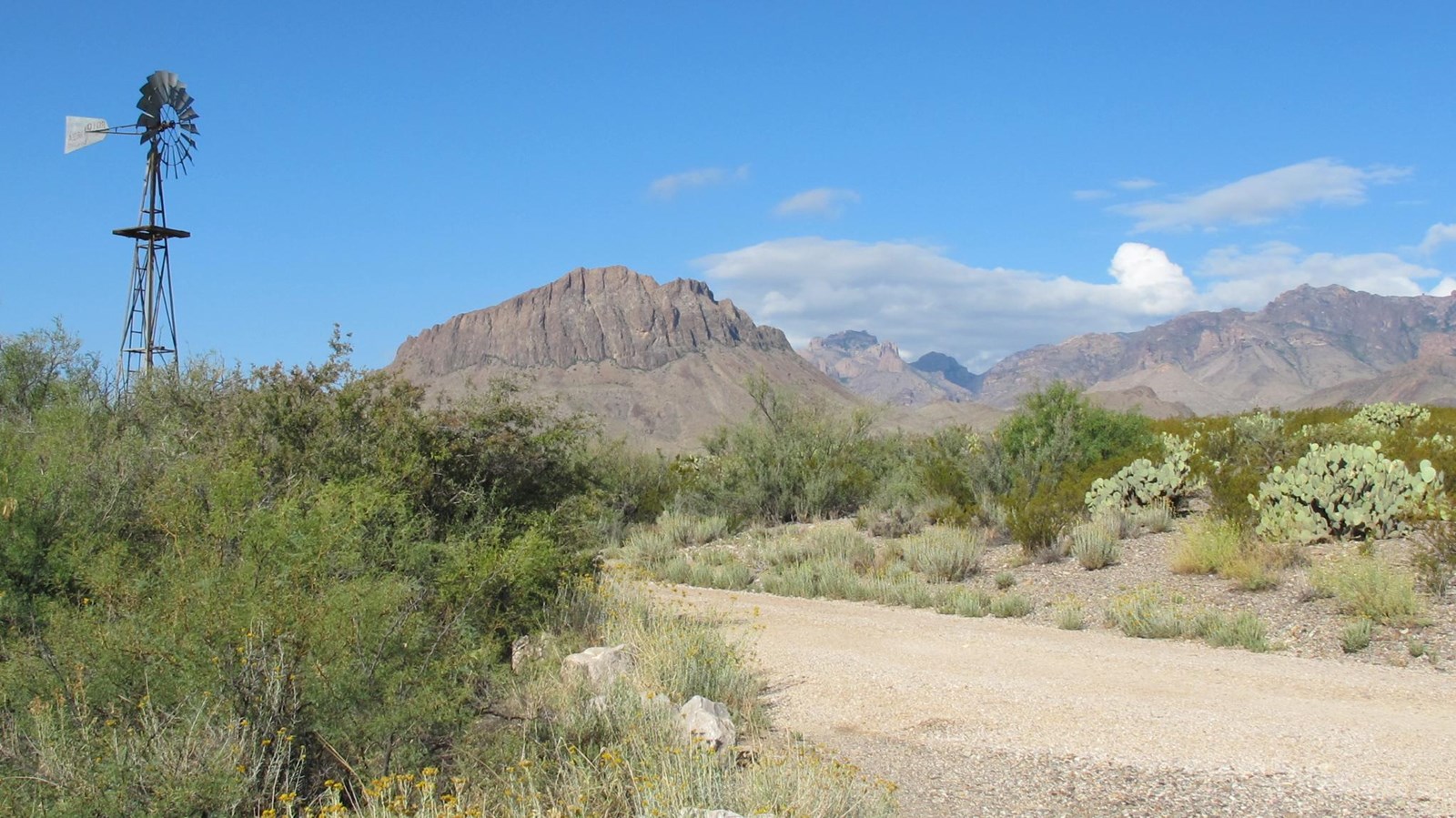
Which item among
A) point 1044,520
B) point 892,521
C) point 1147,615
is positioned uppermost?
point 1044,520

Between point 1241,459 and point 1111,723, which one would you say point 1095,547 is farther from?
point 1241,459

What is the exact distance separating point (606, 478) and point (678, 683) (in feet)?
52.6

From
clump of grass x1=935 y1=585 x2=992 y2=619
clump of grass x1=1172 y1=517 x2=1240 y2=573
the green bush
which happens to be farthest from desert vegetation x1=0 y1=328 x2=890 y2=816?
the green bush

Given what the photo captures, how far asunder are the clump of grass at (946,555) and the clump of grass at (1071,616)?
261 centimetres

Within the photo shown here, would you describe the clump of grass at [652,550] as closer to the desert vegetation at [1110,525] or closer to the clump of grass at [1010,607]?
the desert vegetation at [1110,525]

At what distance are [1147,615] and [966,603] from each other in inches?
88.7

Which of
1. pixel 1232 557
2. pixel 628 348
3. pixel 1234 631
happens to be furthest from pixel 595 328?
pixel 1234 631

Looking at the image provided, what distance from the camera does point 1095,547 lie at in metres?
15.1

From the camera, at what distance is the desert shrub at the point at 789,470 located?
24500 mm

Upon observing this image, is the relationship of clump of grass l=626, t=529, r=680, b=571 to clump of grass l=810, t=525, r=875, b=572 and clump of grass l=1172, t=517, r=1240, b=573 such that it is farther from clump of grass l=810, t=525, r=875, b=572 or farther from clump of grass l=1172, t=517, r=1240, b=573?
clump of grass l=1172, t=517, r=1240, b=573

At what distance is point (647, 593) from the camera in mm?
12523

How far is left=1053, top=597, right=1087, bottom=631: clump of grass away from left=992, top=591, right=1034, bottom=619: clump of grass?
370mm

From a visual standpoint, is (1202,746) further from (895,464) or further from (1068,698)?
(895,464)

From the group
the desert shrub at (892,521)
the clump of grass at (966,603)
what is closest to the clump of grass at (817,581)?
the clump of grass at (966,603)
